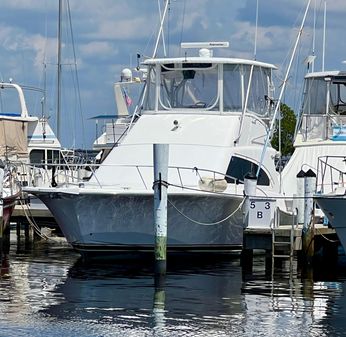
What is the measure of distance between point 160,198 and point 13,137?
51.5 feet

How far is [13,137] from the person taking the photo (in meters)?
39.9

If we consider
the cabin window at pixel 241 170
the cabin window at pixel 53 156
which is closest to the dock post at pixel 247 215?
the cabin window at pixel 241 170

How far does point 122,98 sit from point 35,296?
78.6 ft

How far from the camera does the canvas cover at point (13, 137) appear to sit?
39.3 m

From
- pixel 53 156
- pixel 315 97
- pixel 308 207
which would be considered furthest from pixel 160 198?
pixel 53 156

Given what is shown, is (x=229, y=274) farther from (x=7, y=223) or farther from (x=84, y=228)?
(x=7, y=223)

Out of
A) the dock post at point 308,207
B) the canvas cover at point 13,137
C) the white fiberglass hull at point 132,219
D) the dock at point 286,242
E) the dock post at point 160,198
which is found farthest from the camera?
the canvas cover at point 13,137

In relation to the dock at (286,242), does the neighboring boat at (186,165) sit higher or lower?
higher

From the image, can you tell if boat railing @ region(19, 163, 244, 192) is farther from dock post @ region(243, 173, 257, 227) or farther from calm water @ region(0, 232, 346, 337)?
calm water @ region(0, 232, 346, 337)

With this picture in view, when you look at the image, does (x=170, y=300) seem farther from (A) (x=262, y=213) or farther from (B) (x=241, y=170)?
(B) (x=241, y=170)

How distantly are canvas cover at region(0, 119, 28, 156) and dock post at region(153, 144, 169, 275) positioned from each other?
14.5m

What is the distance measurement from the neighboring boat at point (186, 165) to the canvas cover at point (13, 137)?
29.4 ft

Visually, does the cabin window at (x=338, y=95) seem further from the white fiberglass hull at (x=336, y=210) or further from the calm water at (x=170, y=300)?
the white fiberglass hull at (x=336, y=210)

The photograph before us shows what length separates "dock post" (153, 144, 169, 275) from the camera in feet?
83.0
